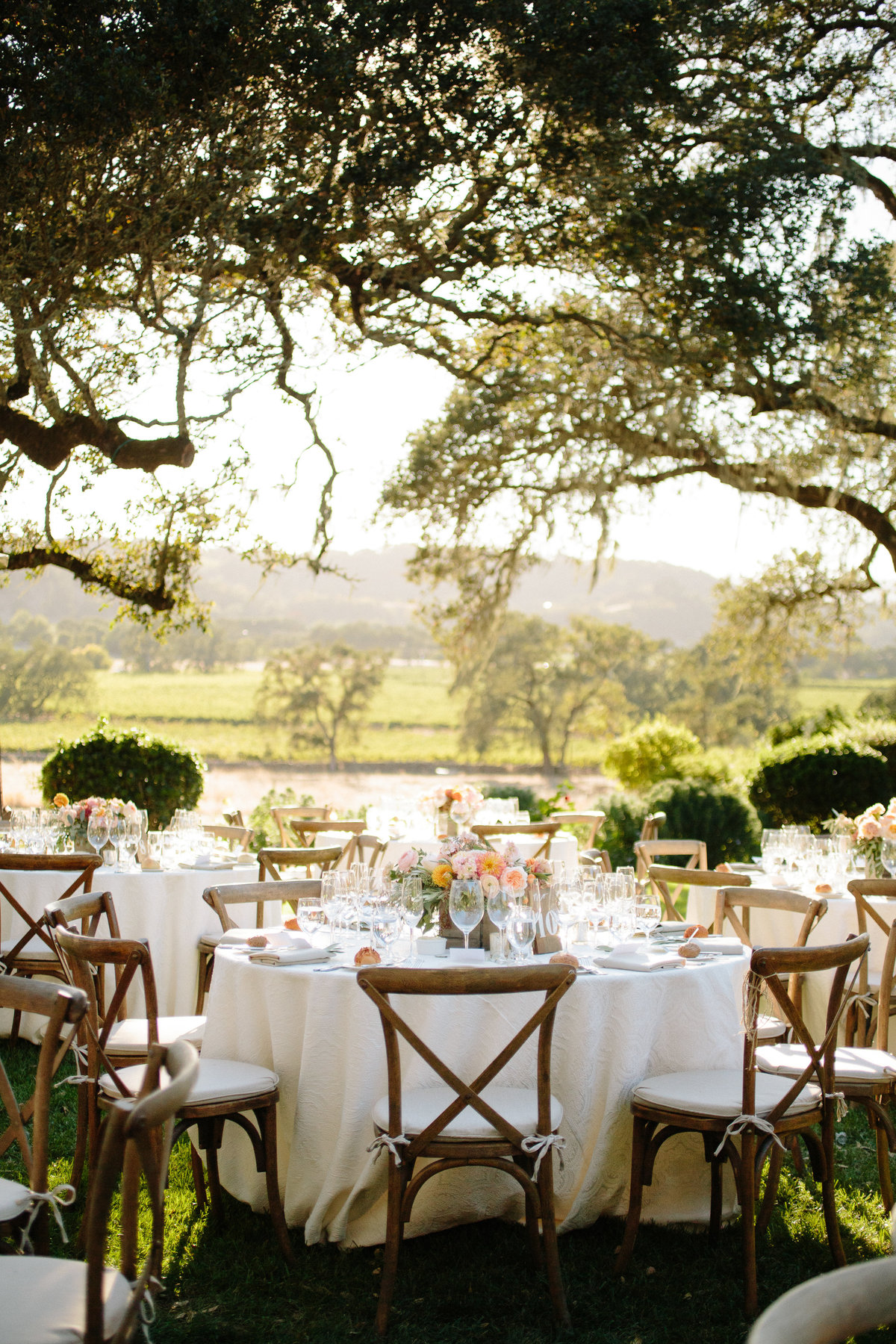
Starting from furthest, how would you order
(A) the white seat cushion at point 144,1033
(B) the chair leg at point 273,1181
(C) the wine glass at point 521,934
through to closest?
(A) the white seat cushion at point 144,1033, (C) the wine glass at point 521,934, (B) the chair leg at point 273,1181

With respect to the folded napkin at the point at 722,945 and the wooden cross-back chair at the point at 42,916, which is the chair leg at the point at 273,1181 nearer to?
the folded napkin at the point at 722,945

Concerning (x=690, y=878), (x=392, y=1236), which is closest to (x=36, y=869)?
(x=392, y=1236)

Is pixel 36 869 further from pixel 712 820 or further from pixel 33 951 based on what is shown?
pixel 712 820

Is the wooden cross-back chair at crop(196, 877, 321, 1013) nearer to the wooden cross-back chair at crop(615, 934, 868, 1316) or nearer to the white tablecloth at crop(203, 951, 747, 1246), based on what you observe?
the white tablecloth at crop(203, 951, 747, 1246)

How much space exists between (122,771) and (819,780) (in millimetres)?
6146

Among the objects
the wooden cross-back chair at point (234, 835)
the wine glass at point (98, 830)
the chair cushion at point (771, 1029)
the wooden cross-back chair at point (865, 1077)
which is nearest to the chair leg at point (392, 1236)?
the wooden cross-back chair at point (865, 1077)

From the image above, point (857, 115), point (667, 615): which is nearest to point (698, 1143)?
point (857, 115)

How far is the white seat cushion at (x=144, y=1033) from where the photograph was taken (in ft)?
13.4

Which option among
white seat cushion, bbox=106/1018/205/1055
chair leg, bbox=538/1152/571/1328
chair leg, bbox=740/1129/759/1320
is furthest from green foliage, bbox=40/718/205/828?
chair leg, bbox=740/1129/759/1320

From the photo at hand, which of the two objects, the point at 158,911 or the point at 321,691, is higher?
the point at 321,691

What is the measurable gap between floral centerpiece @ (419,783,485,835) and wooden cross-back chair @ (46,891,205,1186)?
342cm

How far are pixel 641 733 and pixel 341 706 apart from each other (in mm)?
21639

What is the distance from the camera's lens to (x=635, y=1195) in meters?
3.50

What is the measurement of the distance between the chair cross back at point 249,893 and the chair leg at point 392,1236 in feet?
4.88
